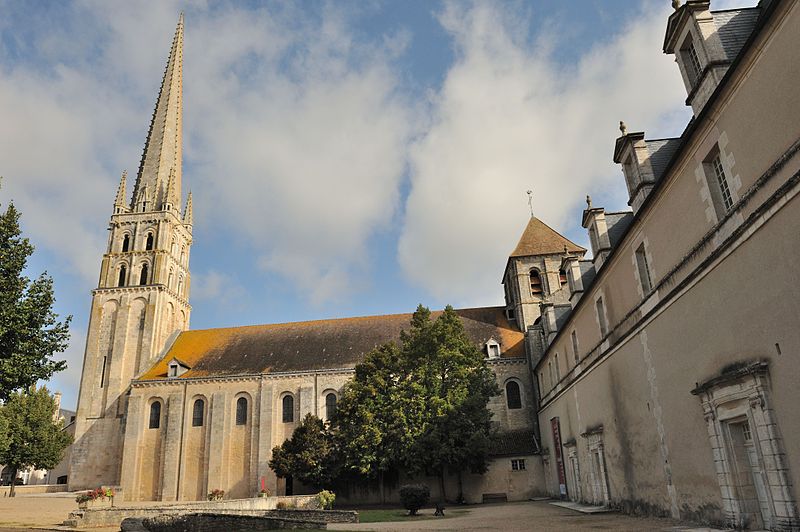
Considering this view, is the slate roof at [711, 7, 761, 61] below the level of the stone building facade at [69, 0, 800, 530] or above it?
above

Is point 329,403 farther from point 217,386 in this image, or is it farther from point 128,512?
point 128,512

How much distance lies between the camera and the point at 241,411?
136 feet

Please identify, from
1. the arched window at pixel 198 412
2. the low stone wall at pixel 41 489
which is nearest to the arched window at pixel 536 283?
the arched window at pixel 198 412

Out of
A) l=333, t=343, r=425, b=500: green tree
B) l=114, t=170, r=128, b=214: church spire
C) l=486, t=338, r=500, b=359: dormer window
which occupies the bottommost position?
l=333, t=343, r=425, b=500: green tree

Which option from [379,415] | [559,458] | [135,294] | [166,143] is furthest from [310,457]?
[166,143]

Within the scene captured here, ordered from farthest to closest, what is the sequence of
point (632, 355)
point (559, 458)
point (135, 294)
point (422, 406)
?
point (135, 294) → point (422, 406) → point (559, 458) → point (632, 355)

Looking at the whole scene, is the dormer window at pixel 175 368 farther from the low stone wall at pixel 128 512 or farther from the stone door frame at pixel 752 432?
the stone door frame at pixel 752 432

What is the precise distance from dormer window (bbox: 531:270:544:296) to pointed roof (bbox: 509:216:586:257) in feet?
5.35

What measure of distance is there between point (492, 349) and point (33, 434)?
1517 inches

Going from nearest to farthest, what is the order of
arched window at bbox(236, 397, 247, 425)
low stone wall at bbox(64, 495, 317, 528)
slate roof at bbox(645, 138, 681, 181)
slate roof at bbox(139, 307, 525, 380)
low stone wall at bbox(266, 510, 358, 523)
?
slate roof at bbox(645, 138, 681, 181)
low stone wall at bbox(266, 510, 358, 523)
low stone wall at bbox(64, 495, 317, 528)
arched window at bbox(236, 397, 247, 425)
slate roof at bbox(139, 307, 525, 380)

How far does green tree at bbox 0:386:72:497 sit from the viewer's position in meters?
42.7

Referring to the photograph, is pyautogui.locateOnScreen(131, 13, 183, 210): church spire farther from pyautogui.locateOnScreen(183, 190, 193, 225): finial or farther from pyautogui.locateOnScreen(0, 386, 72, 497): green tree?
pyautogui.locateOnScreen(0, 386, 72, 497): green tree

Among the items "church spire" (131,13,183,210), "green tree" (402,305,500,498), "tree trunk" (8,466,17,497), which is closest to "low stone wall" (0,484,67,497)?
"tree trunk" (8,466,17,497)

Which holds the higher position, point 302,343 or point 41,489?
point 302,343
